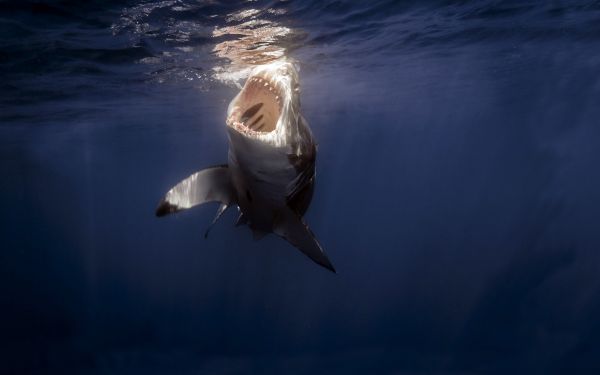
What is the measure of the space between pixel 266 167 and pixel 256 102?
795mm

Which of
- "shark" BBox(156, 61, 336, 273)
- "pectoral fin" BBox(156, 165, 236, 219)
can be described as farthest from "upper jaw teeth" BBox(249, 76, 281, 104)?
"pectoral fin" BBox(156, 165, 236, 219)

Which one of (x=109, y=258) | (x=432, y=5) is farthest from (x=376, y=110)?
(x=109, y=258)

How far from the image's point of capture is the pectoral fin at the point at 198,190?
5.12m

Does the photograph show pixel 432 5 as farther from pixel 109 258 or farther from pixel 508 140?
pixel 109 258

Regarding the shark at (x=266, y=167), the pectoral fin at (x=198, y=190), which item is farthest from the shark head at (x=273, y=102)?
the pectoral fin at (x=198, y=190)

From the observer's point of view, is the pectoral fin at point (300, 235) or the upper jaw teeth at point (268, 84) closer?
the upper jaw teeth at point (268, 84)

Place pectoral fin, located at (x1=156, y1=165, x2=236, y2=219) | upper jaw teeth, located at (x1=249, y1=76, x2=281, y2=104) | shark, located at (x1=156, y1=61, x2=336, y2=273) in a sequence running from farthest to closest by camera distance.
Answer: pectoral fin, located at (x1=156, y1=165, x2=236, y2=219) → upper jaw teeth, located at (x1=249, y1=76, x2=281, y2=104) → shark, located at (x1=156, y1=61, x2=336, y2=273)

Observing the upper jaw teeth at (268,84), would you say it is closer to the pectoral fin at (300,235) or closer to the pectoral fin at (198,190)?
the pectoral fin at (198,190)

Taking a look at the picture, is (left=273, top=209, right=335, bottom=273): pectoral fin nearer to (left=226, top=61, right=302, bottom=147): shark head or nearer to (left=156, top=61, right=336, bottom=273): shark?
(left=156, top=61, right=336, bottom=273): shark

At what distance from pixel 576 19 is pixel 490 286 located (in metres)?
18.5

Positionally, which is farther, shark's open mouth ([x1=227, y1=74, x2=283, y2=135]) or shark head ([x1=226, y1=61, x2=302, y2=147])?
shark's open mouth ([x1=227, y1=74, x2=283, y2=135])

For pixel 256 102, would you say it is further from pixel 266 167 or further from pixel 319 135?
pixel 319 135

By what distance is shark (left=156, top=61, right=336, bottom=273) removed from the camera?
166 inches

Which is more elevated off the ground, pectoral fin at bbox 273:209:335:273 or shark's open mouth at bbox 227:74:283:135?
shark's open mouth at bbox 227:74:283:135
